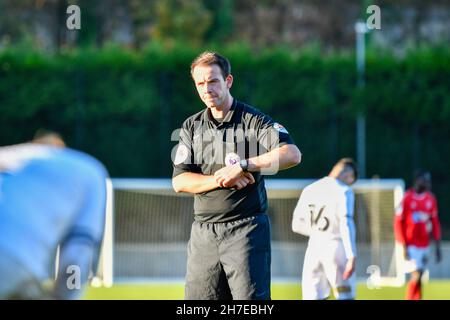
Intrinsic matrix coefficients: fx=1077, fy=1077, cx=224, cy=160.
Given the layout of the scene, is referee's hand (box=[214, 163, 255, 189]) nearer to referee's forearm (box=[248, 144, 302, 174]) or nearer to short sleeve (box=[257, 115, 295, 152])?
referee's forearm (box=[248, 144, 302, 174])

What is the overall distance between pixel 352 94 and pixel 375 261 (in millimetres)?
7216

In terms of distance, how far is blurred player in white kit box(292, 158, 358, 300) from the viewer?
11109 millimetres

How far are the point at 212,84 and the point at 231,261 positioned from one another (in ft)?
3.60

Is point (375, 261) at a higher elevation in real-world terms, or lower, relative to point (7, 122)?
lower

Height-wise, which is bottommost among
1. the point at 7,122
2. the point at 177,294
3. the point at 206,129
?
the point at 177,294

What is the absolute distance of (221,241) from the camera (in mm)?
6660

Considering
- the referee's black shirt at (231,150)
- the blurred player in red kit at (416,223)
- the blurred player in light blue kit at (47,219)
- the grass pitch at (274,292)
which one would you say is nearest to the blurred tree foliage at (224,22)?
the grass pitch at (274,292)

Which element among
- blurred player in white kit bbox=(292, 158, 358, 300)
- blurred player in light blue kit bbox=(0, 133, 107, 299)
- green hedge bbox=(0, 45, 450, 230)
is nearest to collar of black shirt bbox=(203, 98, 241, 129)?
blurred player in light blue kit bbox=(0, 133, 107, 299)

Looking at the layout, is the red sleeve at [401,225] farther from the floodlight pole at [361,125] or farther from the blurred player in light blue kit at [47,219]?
the blurred player in light blue kit at [47,219]

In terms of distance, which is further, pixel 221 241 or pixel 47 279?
pixel 221 241

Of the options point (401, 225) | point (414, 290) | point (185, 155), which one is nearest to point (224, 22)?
point (401, 225)

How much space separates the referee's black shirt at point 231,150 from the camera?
6.66 m
